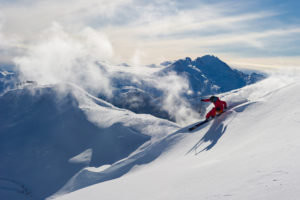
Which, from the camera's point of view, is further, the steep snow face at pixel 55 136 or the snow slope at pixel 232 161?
the steep snow face at pixel 55 136

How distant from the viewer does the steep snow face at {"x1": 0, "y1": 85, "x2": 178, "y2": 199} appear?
4228 cm

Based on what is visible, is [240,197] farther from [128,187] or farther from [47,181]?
[47,181]

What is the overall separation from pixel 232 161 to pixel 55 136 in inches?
1907

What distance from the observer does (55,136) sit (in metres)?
52.8

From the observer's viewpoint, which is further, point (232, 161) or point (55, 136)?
point (55, 136)

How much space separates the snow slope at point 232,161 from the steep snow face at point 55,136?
19797 millimetres

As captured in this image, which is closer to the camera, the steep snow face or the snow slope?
the snow slope

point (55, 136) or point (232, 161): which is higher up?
point (55, 136)

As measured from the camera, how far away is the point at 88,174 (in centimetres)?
3061

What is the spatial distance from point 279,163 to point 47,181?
4073cm

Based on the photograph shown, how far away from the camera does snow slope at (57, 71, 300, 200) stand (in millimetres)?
7555

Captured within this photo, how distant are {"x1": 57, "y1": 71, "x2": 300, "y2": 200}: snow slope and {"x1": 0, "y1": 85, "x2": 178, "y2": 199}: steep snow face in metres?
19.8

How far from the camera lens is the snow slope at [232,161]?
Result: 755 centimetres

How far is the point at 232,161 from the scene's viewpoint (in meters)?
11.0
